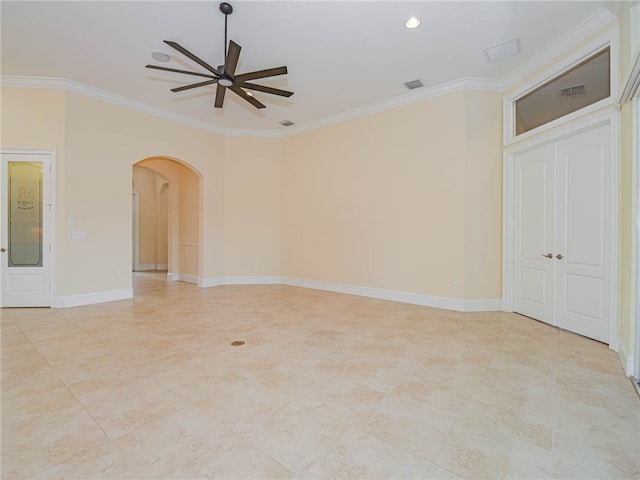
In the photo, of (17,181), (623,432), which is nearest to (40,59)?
(17,181)

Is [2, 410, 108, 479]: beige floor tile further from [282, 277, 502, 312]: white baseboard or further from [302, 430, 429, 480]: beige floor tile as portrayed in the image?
[282, 277, 502, 312]: white baseboard

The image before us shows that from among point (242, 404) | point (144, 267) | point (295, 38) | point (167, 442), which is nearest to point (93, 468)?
point (167, 442)

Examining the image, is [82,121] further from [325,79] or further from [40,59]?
[325,79]

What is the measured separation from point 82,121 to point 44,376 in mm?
4287

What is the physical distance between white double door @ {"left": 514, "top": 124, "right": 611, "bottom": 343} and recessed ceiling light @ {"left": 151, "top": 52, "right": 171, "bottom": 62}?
204 inches

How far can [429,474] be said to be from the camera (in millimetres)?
1575

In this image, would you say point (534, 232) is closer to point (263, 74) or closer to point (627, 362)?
point (627, 362)

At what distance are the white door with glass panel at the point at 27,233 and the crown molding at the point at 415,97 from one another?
4.85 meters

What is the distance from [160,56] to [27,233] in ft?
11.7

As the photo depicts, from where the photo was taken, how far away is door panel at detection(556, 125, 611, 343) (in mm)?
3428

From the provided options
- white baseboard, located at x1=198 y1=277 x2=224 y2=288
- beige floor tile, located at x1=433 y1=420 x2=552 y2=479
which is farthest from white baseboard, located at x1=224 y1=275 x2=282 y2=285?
beige floor tile, located at x1=433 y1=420 x2=552 y2=479

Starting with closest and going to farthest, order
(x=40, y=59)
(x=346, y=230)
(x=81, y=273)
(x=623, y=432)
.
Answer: (x=623, y=432) < (x=40, y=59) < (x=81, y=273) < (x=346, y=230)

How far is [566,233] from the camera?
12.6ft

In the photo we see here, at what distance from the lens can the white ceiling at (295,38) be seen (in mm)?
3309
